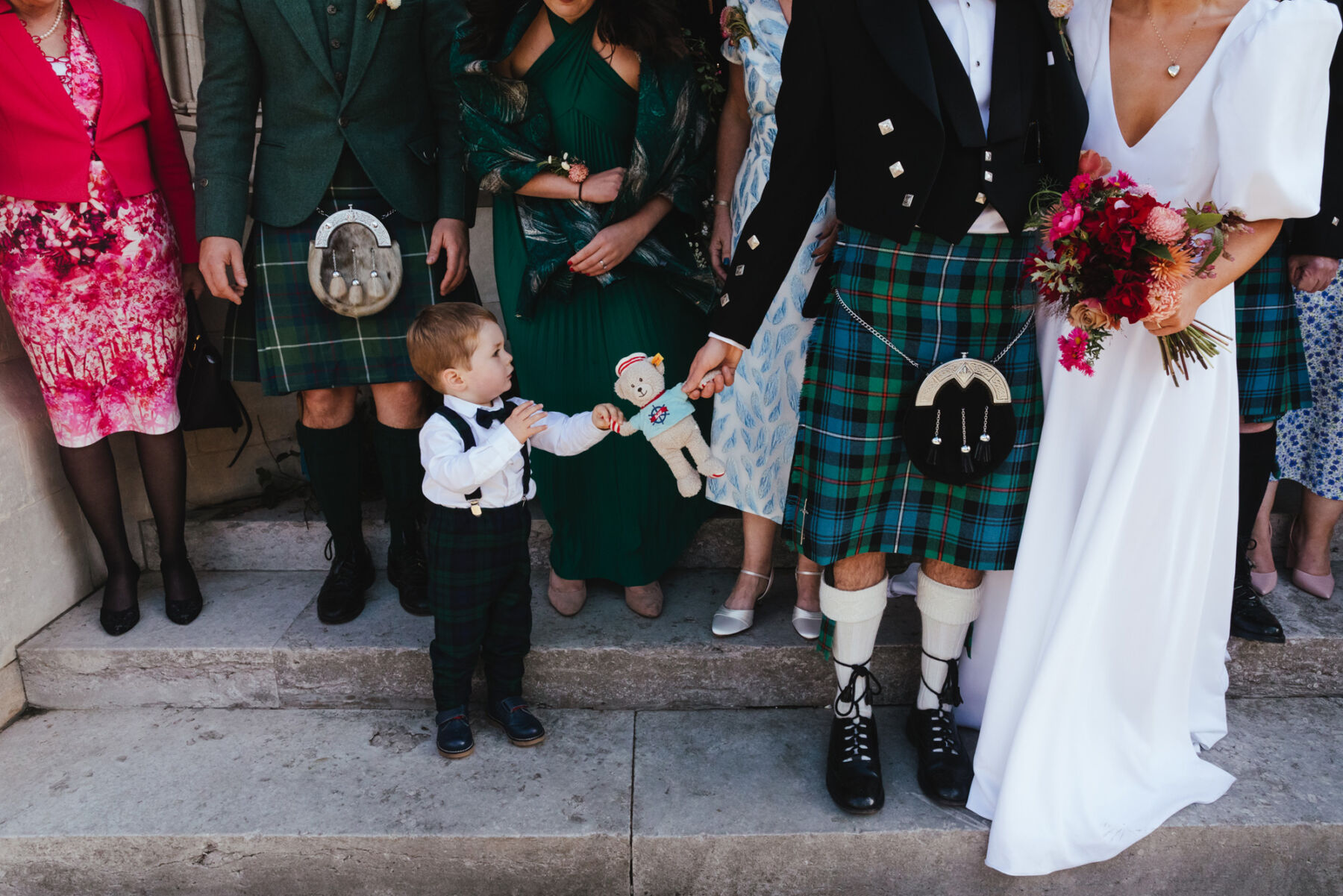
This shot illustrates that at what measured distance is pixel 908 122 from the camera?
5.92 ft

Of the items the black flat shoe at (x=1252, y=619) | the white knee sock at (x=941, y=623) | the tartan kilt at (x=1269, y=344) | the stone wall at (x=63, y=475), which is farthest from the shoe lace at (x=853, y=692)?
the stone wall at (x=63, y=475)

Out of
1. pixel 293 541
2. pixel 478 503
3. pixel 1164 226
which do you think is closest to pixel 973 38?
pixel 1164 226

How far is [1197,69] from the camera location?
1842 millimetres

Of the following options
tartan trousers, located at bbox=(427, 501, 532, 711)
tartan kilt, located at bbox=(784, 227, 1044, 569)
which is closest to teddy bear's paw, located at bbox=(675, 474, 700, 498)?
tartan kilt, located at bbox=(784, 227, 1044, 569)

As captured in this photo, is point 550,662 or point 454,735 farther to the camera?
point 550,662

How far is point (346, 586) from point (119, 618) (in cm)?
68

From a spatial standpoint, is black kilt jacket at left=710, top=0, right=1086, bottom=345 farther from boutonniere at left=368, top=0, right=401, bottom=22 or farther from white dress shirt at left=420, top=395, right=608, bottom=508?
boutonniere at left=368, top=0, right=401, bottom=22

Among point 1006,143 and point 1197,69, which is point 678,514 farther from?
point 1197,69

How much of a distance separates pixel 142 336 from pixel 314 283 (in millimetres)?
604

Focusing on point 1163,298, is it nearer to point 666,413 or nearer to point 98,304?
point 666,413

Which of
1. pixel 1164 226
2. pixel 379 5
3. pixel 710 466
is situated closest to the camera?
pixel 1164 226

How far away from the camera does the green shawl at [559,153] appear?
8.16ft

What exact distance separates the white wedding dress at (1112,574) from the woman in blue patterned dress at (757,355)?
676 mm

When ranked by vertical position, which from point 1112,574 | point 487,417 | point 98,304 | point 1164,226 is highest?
point 1164,226
